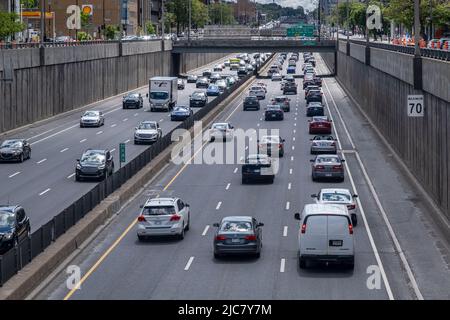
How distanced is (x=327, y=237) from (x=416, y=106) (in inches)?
630

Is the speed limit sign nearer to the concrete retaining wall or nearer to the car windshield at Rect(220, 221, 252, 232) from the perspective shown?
the car windshield at Rect(220, 221, 252, 232)

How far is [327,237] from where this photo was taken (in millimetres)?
32562

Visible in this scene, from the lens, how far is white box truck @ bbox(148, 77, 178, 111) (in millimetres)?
99625

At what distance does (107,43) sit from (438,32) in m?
37.1

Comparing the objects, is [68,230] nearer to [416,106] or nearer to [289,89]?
[416,106]

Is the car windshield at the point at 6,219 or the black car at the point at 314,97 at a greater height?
the black car at the point at 314,97

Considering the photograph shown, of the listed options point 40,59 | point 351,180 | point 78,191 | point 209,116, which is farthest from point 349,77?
point 78,191

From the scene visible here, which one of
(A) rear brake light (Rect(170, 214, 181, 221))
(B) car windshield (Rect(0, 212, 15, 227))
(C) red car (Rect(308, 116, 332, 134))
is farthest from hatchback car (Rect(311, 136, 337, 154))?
(B) car windshield (Rect(0, 212, 15, 227))

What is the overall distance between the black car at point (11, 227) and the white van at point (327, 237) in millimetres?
8803

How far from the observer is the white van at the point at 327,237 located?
3253cm

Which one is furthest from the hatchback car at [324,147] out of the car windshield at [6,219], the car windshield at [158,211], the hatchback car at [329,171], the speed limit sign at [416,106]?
the car windshield at [6,219]

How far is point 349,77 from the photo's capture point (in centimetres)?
12350

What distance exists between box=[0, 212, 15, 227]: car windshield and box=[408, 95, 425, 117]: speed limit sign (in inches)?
773

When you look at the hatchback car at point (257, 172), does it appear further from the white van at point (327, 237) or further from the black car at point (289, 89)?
the black car at point (289, 89)
